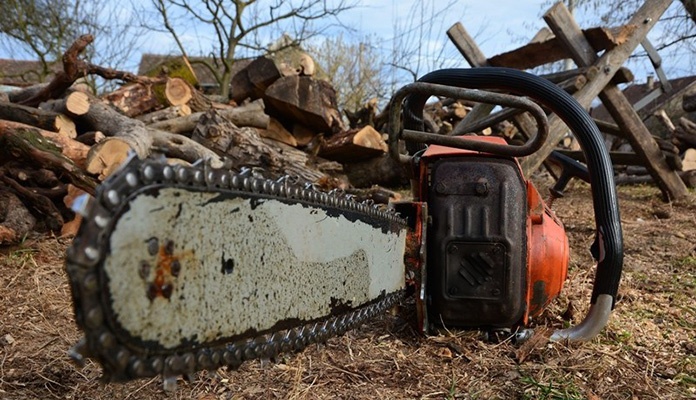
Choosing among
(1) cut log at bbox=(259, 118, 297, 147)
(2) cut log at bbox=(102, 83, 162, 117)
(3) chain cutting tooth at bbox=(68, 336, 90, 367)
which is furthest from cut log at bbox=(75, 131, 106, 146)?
(3) chain cutting tooth at bbox=(68, 336, 90, 367)

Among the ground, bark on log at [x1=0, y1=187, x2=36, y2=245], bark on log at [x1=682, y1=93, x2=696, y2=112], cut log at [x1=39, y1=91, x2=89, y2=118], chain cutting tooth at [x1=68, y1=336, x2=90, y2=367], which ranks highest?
bark on log at [x1=682, y1=93, x2=696, y2=112]

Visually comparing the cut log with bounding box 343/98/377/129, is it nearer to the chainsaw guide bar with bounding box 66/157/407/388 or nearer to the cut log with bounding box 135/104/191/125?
the cut log with bounding box 135/104/191/125

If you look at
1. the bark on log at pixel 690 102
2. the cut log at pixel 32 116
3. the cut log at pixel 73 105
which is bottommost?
the cut log at pixel 32 116

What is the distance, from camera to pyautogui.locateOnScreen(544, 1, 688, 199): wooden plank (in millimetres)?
3957

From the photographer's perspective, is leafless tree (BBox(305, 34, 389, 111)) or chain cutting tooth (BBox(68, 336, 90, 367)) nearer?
chain cutting tooth (BBox(68, 336, 90, 367))

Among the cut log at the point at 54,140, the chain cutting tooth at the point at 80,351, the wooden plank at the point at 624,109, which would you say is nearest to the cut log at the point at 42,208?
the cut log at the point at 54,140

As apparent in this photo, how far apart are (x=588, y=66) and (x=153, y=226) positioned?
4.00 m

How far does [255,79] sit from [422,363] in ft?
16.1

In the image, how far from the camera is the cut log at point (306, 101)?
577 centimetres

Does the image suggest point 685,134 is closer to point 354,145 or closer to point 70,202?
point 354,145

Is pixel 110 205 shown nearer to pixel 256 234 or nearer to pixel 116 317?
pixel 116 317

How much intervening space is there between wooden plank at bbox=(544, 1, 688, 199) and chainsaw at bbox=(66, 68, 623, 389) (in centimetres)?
255

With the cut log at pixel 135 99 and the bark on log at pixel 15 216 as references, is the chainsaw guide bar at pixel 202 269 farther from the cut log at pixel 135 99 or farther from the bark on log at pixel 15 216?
the cut log at pixel 135 99

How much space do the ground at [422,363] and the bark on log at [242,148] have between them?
2164 mm
